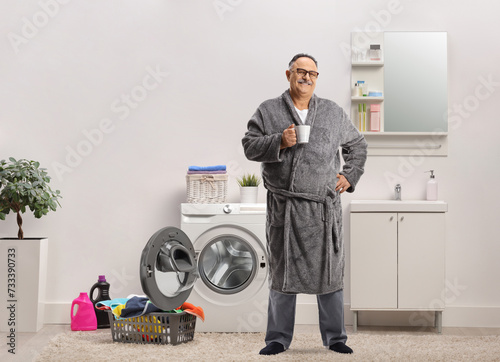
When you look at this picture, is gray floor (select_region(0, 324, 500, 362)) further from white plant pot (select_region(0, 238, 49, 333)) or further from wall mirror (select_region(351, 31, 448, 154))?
wall mirror (select_region(351, 31, 448, 154))

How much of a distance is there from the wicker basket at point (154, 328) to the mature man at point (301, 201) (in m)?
0.60

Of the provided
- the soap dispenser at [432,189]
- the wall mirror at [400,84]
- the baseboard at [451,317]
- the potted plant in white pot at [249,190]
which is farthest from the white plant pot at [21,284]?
the soap dispenser at [432,189]

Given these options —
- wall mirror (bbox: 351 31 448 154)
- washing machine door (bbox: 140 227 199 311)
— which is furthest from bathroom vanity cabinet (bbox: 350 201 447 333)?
washing machine door (bbox: 140 227 199 311)

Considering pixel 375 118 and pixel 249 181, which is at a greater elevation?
pixel 375 118

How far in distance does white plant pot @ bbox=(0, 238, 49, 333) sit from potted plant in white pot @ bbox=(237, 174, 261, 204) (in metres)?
1.28

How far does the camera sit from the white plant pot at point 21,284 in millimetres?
3957

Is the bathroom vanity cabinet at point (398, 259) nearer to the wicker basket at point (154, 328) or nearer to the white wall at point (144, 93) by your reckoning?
the white wall at point (144, 93)

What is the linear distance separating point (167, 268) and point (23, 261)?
4.92ft

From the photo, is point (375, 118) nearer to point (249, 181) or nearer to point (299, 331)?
point (249, 181)

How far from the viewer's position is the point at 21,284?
3977 millimetres

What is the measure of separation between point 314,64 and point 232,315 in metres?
1.59

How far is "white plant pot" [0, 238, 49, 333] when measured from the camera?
13.0ft

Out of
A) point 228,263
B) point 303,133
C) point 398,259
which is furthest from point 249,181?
point 303,133

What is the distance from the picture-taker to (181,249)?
296cm
